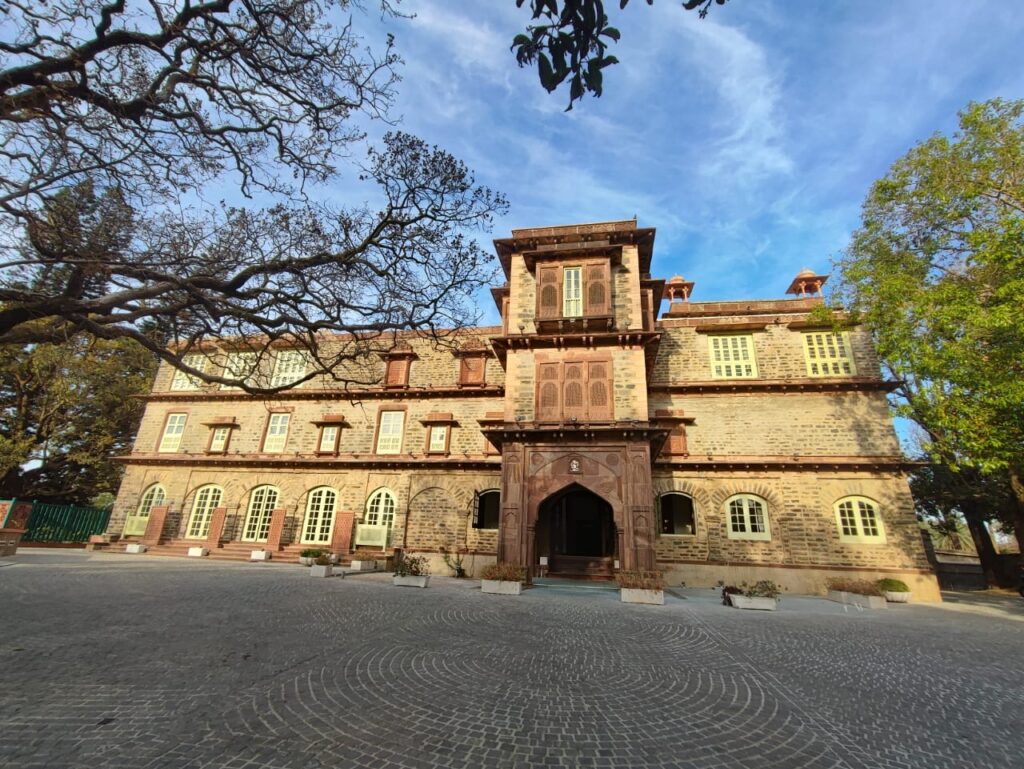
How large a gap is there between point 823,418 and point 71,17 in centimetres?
2342

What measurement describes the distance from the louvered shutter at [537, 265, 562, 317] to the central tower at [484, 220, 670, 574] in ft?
0.13

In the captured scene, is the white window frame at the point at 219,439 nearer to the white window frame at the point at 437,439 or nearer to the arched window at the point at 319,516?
the arched window at the point at 319,516

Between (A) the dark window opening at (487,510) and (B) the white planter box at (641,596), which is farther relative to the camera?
(A) the dark window opening at (487,510)

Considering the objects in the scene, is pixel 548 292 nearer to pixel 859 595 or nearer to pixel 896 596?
pixel 859 595

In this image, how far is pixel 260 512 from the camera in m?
21.9

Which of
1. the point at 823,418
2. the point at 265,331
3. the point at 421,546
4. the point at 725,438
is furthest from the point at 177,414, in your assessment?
the point at 823,418

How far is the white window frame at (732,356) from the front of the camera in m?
19.7

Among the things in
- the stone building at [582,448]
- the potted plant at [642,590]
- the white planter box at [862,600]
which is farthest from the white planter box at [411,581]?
the white planter box at [862,600]

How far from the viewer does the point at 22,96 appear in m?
6.11

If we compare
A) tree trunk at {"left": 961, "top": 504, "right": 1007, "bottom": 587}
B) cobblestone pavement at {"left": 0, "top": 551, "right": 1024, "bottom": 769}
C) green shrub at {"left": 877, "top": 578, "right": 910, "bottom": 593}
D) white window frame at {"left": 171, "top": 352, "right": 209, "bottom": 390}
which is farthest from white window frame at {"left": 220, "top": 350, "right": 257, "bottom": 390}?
tree trunk at {"left": 961, "top": 504, "right": 1007, "bottom": 587}

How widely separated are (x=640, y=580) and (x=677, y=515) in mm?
6712

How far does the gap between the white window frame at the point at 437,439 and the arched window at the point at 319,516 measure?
5155 mm

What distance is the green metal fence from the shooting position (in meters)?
23.8

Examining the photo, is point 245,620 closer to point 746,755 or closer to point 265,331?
point 265,331
